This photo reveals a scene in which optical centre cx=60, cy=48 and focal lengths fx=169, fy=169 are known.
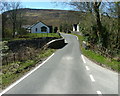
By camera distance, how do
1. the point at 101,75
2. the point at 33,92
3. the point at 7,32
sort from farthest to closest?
1. the point at 7,32
2. the point at 101,75
3. the point at 33,92

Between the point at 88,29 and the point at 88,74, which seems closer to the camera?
the point at 88,74

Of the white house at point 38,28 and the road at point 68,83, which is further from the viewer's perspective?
the white house at point 38,28

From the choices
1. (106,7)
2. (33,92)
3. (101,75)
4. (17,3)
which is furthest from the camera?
(17,3)

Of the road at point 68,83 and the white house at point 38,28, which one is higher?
the white house at point 38,28

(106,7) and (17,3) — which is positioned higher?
(17,3)

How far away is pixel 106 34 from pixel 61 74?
13.3 metres

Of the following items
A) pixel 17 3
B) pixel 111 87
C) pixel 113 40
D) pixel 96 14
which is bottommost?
pixel 111 87

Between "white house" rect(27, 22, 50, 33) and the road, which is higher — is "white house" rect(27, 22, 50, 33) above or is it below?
above

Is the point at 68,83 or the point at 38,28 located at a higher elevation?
the point at 38,28

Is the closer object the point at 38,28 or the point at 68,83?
the point at 68,83

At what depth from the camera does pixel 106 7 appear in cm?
2059

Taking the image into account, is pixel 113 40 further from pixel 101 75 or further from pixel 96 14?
pixel 101 75

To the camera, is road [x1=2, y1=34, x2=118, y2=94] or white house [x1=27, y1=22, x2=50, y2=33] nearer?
road [x1=2, y1=34, x2=118, y2=94]

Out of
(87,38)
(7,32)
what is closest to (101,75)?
(87,38)
